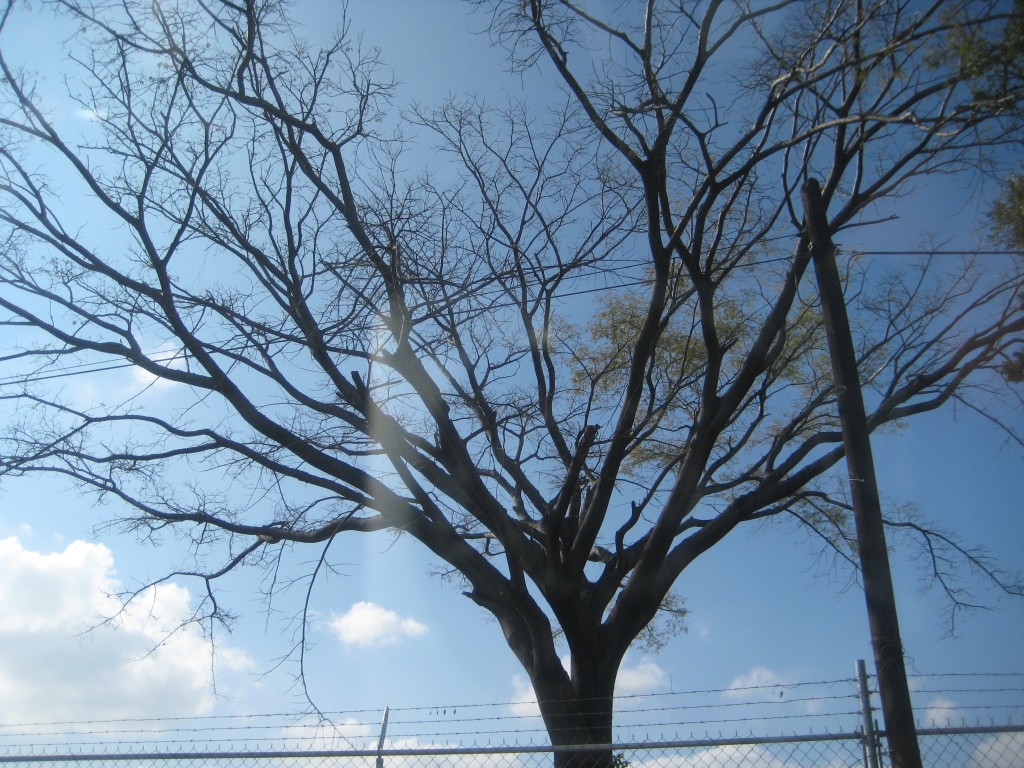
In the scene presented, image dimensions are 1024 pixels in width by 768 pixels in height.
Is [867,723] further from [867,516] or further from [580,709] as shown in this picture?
[580,709]

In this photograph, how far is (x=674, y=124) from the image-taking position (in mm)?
8445

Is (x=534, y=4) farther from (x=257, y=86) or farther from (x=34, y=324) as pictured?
(x=34, y=324)

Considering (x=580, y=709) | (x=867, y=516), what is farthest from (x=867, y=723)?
(x=580, y=709)

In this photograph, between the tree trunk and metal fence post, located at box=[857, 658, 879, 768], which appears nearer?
metal fence post, located at box=[857, 658, 879, 768]

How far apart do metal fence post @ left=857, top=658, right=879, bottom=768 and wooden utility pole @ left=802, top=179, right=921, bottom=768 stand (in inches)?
3.5

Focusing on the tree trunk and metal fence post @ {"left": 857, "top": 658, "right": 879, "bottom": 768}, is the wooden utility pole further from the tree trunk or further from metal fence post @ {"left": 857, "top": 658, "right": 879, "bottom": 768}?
the tree trunk

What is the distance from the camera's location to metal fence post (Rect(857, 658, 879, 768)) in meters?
4.75

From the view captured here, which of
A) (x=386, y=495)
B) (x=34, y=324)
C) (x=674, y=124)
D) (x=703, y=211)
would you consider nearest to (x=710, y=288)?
(x=703, y=211)

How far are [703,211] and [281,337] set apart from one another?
4.46m

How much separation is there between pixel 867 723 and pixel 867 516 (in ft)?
3.88

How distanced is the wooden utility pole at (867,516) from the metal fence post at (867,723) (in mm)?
90

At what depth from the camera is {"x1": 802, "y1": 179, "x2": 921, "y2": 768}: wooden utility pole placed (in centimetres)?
470

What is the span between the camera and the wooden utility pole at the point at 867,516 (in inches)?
185

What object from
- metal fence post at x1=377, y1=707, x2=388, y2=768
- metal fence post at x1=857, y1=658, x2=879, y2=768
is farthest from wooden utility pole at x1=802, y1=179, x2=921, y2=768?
metal fence post at x1=377, y1=707, x2=388, y2=768
